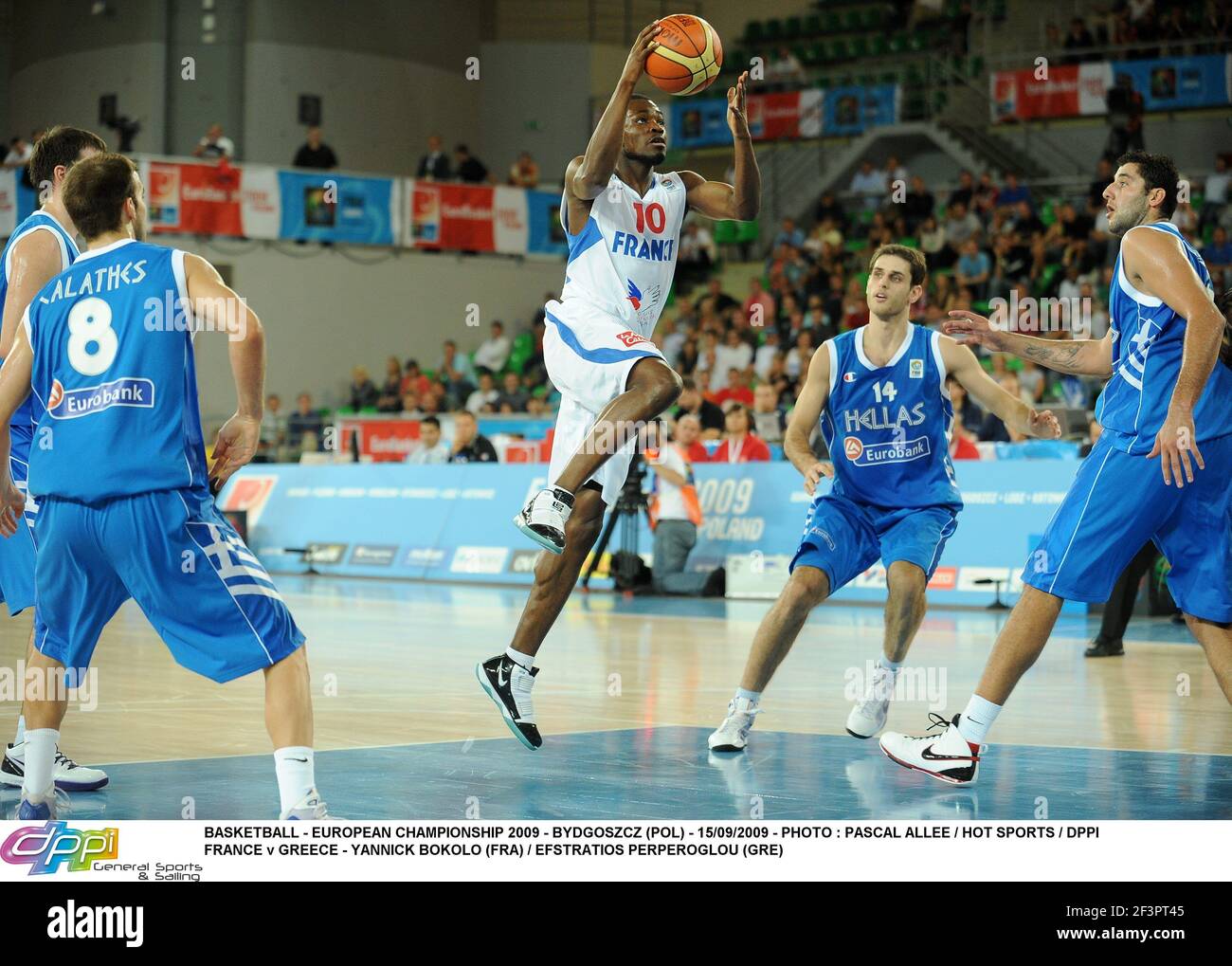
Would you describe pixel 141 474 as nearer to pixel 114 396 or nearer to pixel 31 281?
pixel 114 396

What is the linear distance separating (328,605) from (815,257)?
1287cm

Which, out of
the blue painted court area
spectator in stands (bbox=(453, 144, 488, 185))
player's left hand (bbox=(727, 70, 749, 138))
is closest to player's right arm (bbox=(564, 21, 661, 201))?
player's left hand (bbox=(727, 70, 749, 138))

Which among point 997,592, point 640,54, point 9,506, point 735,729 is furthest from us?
point 997,592

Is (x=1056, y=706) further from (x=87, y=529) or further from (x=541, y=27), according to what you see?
(x=541, y=27)

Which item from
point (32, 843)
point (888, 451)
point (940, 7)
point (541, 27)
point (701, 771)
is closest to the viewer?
point (32, 843)

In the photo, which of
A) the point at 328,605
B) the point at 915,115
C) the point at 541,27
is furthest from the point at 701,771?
the point at 541,27

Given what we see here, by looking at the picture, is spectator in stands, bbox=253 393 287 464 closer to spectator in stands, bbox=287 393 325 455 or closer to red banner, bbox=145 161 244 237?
spectator in stands, bbox=287 393 325 455

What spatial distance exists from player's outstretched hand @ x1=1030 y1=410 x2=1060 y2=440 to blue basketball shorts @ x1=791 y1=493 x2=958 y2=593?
55cm

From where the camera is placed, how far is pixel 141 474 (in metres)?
4.29

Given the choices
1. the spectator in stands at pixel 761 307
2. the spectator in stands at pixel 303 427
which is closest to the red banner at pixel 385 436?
the spectator in stands at pixel 303 427

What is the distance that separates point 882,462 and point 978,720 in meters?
1.50

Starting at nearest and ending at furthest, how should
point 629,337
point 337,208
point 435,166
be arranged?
point 629,337, point 337,208, point 435,166

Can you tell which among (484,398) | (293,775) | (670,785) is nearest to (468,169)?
(484,398)
